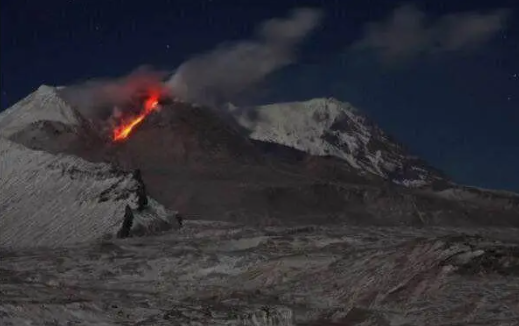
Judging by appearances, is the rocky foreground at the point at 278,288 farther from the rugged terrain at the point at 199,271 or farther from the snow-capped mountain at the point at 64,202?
the snow-capped mountain at the point at 64,202

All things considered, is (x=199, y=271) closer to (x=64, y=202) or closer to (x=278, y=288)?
(x=278, y=288)

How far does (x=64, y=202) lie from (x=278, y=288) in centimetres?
6759

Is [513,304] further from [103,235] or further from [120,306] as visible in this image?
[103,235]

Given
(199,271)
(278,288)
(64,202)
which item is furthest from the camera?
(64,202)

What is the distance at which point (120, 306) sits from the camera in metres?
28.5

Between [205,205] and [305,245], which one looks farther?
[205,205]

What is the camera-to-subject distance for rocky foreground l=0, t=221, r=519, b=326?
1095 inches

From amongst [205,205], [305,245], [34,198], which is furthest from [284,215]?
[305,245]

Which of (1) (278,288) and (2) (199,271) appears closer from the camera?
(1) (278,288)

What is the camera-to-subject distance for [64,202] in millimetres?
114875

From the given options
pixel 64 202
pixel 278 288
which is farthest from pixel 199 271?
pixel 64 202

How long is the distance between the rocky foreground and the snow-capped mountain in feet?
98.5

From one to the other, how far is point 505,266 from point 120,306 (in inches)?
983

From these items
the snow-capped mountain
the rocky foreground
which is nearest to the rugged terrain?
the rocky foreground
